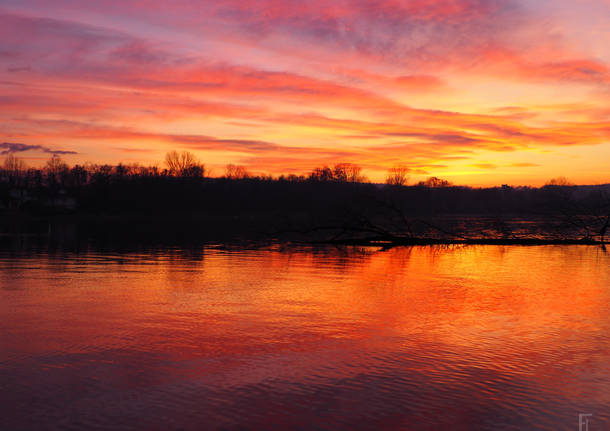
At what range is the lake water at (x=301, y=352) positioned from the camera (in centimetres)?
658

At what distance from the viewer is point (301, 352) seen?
917cm

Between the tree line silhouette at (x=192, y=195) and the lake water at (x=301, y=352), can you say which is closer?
the lake water at (x=301, y=352)

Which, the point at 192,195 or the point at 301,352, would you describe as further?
the point at 192,195

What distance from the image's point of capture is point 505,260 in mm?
24906

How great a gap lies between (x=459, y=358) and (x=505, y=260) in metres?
17.4

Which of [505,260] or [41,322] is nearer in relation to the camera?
[41,322]

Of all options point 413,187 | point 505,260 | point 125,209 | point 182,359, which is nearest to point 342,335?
point 182,359

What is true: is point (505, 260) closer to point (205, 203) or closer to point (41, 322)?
point (41, 322)

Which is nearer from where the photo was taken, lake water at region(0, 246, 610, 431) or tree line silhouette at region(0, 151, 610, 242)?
lake water at region(0, 246, 610, 431)

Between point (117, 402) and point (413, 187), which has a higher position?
point (413, 187)

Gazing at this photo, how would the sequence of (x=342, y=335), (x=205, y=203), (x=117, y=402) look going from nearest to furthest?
(x=117, y=402) < (x=342, y=335) < (x=205, y=203)

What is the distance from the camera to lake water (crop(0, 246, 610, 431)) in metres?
6.58

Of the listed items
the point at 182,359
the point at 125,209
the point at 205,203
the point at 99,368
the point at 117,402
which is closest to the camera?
the point at 117,402

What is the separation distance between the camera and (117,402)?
6.84 m
